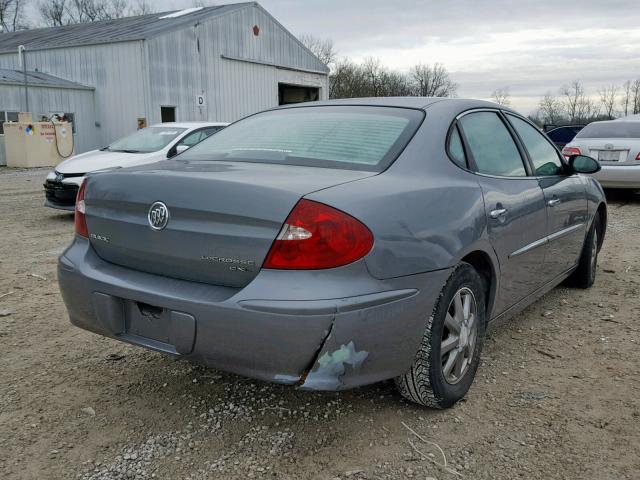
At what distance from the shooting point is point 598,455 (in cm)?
249

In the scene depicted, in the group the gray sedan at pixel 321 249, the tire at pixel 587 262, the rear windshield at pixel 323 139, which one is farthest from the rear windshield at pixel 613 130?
the rear windshield at pixel 323 139

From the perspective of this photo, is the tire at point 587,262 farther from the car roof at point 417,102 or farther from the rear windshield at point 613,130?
the rear windshield at point 613,130

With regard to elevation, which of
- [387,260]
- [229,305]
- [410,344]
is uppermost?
[387,260]

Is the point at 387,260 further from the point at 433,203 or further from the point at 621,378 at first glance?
the point at 621,378

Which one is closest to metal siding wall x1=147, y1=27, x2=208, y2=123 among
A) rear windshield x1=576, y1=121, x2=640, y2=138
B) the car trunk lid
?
rear windshield x1=576, y1=121, x2=640, y2=138

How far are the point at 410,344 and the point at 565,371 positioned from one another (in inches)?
52.9

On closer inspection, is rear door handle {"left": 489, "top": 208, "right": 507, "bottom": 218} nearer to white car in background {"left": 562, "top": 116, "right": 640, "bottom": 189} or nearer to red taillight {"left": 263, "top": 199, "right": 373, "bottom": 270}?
red taillight {"left": 263, "top": 199, "right": 373, "bottom": 270}

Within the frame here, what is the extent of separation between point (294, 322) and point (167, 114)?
2223 centimetres

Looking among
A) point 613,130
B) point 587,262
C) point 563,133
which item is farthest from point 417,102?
point 563,133

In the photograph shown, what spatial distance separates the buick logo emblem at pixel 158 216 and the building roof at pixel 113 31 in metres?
20.7

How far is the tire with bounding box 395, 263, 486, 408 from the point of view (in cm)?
261

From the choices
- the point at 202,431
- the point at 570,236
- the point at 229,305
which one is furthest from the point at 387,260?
the point at 570,236

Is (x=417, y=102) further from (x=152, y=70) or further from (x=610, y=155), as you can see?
(x=152, y=70)

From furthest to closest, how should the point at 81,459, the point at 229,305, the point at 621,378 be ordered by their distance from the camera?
the point at 621,378 → the point at 81,459 → the point at 229,305
